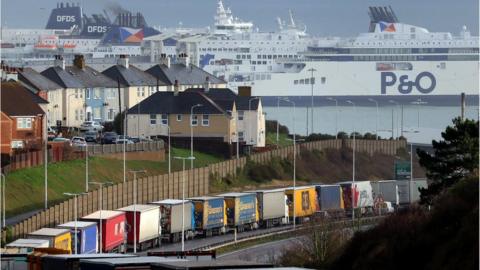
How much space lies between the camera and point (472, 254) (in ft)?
53.3

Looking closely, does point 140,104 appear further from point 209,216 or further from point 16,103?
point 209,216

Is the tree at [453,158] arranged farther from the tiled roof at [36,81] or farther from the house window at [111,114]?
the house window at [111,114]

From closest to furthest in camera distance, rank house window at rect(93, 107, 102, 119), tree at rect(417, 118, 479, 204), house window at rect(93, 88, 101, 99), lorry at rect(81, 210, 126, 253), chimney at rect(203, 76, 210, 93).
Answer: tree at rect(417, 118, 479, 204) < lorry at rect(81, 210, 126, 253) < chimney at rect(203, 76, 210, 93) < house window at rect(93, 88, 101, 99) < house window at rect(93, 107, 102, 119)

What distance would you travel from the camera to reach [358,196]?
38.0 m

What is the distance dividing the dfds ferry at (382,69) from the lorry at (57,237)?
3583 inches

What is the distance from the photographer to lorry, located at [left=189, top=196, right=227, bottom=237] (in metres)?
32.2

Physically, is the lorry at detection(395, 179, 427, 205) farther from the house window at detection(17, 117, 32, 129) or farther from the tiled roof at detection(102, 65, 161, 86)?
the tiled roof at detection(102, 65, 161, 86)

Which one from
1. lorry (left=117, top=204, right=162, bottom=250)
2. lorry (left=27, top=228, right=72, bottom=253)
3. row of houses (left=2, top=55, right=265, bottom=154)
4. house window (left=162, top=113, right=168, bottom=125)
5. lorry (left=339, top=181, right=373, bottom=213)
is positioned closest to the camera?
lorry (left=27, top=228, right=72, bottom=253)

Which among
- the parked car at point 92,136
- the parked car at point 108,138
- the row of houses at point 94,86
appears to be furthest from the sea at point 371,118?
the parked car at point 108,138

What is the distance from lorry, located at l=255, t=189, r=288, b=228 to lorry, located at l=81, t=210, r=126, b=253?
20.0ft

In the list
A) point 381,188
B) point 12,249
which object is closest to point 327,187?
point 381,188

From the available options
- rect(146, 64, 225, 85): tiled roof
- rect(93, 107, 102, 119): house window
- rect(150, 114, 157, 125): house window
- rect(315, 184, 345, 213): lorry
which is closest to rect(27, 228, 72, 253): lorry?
rect(315, 184, 345, 213): lorry

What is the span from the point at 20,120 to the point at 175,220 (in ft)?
34.2

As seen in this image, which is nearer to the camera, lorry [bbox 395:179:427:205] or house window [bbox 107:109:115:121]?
lorry [bbox 395:179:427:205]
